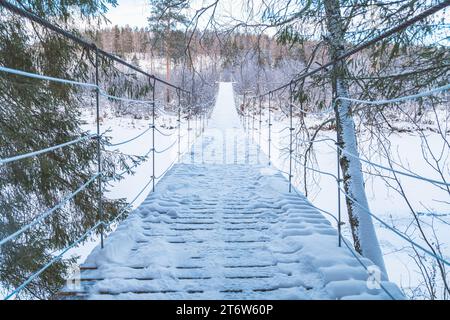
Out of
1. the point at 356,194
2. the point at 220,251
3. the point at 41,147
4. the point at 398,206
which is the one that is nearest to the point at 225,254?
the point at 220,251

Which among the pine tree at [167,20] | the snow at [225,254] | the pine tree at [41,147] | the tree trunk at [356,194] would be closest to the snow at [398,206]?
the tree trunk at [356,194]

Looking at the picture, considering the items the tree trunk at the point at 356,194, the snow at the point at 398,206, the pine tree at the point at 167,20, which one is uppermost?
the pine tree at the point at 167,20

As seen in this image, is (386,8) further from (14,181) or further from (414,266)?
(414,266)

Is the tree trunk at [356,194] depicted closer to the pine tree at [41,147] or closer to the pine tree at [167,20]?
the pine tree at [167,20]

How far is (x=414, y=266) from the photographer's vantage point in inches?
264

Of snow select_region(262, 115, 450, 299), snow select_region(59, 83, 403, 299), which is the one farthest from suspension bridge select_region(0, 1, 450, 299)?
snow select_region(262, 115, 450, 299)

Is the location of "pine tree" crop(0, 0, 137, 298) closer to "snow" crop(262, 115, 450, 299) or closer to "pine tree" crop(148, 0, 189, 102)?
"pine tree" crop(148, 0, 189, 102)

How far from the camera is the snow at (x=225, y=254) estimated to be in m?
1.58

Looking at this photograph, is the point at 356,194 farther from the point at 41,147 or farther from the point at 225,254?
the point at 41,147

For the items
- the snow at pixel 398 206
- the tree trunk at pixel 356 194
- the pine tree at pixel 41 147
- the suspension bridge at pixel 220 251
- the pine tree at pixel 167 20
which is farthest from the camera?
the snow at pixel 398 206

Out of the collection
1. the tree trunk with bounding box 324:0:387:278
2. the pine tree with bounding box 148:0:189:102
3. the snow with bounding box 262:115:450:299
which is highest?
the pine tree with bounding box 148:0:189:102

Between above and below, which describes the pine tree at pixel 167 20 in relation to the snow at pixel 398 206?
above

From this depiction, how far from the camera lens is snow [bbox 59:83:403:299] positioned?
1.58m

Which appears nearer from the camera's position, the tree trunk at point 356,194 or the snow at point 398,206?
the tree trunk at point 356,194
